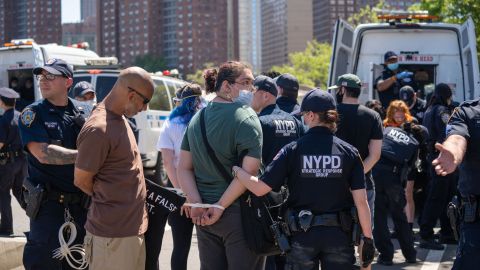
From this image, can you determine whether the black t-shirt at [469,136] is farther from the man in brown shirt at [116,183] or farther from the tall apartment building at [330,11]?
the tall apartment building at [330,11]

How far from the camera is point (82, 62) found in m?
18.4

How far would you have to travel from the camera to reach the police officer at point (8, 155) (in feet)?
30.9

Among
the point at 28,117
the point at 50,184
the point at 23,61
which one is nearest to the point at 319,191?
the point at 50,184

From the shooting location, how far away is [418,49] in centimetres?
1148

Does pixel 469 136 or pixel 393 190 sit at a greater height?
pixel 469 136

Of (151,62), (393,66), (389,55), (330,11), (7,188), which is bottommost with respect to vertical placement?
(7,188)

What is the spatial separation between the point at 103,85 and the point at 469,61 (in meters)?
6.18

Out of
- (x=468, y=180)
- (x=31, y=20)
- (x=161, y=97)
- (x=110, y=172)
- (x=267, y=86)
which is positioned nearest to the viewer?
(x=110, y=172)

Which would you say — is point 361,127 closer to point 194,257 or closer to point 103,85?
point 194,257

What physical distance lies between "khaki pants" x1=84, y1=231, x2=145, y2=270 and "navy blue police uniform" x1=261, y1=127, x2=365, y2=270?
0.91m

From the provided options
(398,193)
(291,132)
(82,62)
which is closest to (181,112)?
(291,132)

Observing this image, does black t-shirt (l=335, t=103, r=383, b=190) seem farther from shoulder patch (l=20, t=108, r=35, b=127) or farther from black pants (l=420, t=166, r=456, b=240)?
shoulder patch (l=20, t=108, r=35, b=127)

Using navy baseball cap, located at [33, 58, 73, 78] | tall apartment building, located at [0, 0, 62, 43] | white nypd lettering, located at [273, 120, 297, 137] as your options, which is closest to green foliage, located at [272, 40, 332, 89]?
tall apartment building, located at [0, 0, 62, 43]

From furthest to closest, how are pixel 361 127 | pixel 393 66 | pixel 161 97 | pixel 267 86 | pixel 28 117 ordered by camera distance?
1. pixel 161 97
2. pixel 393 66
3. pixel 361 127
4. pixel 267 86
5. pixel 28 117
